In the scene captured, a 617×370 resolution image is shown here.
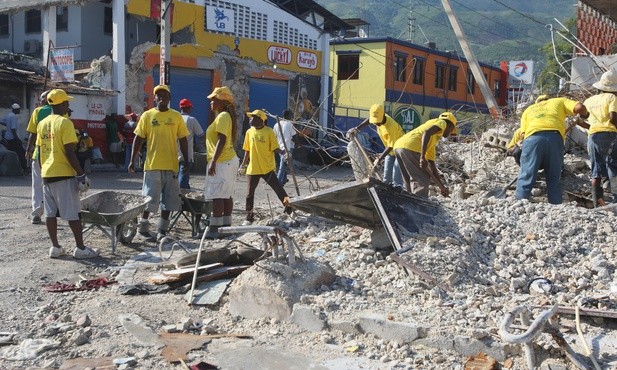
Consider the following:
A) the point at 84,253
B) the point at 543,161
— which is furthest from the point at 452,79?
the point at 84,253

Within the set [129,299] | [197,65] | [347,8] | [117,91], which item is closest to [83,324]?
[129,299]

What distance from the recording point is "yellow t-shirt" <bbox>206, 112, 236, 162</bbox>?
25.0 ft

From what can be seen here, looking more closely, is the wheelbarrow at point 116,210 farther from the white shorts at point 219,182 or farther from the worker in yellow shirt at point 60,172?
the white shorts at point 219,182

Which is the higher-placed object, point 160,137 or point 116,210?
point 160,137

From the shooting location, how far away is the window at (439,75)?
3568cm

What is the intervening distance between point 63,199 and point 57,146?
519mm

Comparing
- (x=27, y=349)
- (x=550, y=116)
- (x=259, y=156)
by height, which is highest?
(x=550, y=116)

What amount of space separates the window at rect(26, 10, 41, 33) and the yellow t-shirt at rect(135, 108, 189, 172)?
1726 cm

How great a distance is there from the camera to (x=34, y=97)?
688 inches

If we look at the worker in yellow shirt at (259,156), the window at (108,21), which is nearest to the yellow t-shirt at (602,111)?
the worker in yellow shirt at (259,156)

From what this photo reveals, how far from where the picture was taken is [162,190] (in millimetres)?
7742

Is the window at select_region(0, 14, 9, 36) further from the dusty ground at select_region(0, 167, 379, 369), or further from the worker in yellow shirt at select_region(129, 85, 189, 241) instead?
the worker in yellow shirt at select_region(129, 85, 189, 241)

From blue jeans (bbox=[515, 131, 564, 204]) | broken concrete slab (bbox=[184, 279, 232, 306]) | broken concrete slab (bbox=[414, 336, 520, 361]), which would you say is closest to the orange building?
blue jeans (bbox=[515, 131, 564, 204])

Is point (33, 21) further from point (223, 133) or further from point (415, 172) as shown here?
point (415, 172)
